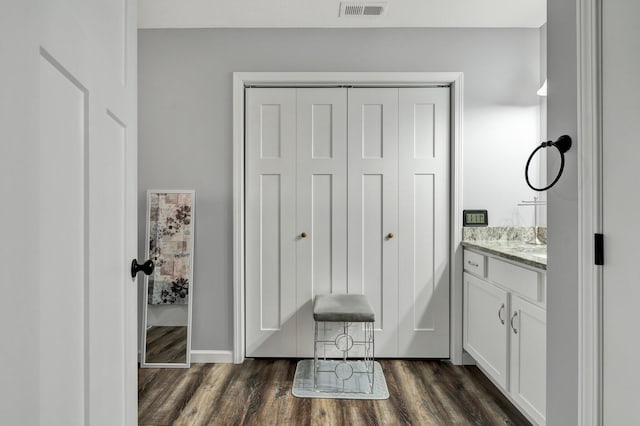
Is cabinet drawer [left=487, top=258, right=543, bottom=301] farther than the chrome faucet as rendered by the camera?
No

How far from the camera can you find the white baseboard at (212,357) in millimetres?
2678

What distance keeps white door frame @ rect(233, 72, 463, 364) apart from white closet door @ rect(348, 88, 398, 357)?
12cm

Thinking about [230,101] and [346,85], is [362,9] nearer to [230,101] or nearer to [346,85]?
[346,85]

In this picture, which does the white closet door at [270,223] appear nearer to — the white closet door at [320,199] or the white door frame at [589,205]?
the white closet door at [320,199]

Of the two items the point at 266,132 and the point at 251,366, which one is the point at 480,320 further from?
the point at 266,132

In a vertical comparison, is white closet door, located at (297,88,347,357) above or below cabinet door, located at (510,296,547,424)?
above

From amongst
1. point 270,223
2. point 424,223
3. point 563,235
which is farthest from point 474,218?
point 563,235

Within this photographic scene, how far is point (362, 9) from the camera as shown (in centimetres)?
244

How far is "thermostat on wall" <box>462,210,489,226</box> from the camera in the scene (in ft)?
8.80

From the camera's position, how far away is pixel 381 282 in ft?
8.89

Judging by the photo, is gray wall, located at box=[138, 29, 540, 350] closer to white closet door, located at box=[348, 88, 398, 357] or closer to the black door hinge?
white closet door, located at box=[348, 88, 398, 357]

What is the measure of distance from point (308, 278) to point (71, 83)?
84.3 inches

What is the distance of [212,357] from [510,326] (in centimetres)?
196

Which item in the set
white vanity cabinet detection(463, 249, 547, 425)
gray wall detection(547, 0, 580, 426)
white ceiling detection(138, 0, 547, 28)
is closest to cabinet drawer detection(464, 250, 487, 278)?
white vanity cabinet detection(463, 249, 547, 425)
